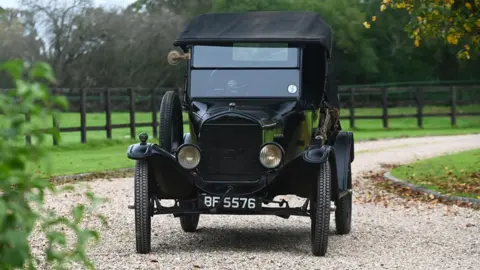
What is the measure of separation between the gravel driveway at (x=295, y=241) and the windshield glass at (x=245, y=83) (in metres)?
1.50

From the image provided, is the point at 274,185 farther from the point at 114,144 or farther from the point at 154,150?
the point at 114,144

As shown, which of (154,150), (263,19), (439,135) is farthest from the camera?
(439,135)

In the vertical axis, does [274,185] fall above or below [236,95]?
below

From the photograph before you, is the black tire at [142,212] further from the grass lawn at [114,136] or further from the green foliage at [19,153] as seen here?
the green foliage at [19,153]

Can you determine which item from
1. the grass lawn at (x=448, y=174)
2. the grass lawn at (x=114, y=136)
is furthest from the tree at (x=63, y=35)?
the grass lawn at (x=448, y=174)

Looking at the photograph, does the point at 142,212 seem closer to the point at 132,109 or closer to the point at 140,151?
the point at 140,151

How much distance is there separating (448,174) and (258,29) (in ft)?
28.3

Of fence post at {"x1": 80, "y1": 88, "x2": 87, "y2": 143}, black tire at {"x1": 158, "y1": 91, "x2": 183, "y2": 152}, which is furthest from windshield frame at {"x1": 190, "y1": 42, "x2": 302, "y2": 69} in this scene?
fence post at {"x1": 80, "y1": 88, "x2": 87, "y2": 143}

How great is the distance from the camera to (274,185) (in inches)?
359

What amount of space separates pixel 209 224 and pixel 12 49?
150 feet

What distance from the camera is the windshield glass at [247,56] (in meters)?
10.1

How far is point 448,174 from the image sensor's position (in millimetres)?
17969

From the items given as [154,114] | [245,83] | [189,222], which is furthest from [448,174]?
[154,114]

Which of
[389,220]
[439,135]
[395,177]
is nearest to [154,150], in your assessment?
[389,220]
